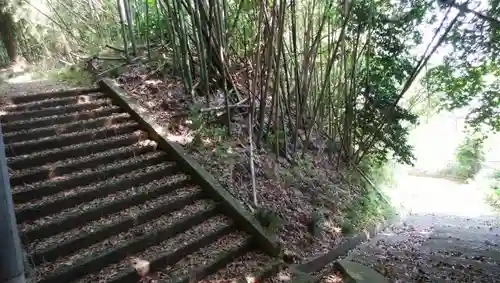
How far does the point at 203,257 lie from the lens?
10.6 ft

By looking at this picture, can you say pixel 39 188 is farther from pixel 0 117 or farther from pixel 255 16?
pixel 255 16

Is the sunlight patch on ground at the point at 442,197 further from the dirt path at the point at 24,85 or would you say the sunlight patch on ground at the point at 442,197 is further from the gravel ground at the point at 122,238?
the dirt path at the point at 24,85

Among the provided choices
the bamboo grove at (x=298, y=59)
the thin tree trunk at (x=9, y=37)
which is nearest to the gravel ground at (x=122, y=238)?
the bamboo grove at (x=298, y=59)

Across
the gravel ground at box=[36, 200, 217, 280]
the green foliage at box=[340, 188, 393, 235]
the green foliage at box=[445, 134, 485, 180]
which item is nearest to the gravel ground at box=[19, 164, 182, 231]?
the gravel ground at box=[36, 200, 217, 280]

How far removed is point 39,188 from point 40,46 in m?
5.04

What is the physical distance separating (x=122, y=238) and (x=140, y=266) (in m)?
0.33

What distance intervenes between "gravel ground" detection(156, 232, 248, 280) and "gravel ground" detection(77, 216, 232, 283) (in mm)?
116

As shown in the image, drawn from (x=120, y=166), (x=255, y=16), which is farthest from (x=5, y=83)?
(x=255, y=16)

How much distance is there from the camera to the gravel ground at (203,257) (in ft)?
9.84

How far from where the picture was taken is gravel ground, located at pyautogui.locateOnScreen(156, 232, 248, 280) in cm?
300

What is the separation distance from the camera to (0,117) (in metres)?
4.06

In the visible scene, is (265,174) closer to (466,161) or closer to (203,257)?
(203,257)

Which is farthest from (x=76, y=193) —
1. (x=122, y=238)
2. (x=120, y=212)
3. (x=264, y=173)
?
(x=264, y=173)

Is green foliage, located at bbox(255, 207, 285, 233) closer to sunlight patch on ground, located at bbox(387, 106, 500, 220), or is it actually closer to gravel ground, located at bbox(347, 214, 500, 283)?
gravel ground, located at bbox(347, 214, 500, 283)
